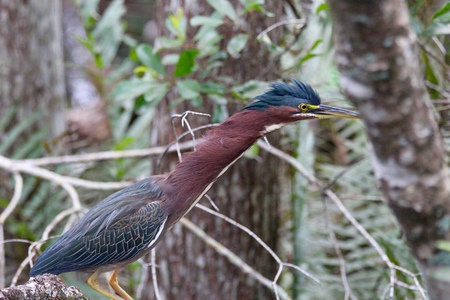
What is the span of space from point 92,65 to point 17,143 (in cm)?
252

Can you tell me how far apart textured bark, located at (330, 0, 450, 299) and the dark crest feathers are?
3.77 ft

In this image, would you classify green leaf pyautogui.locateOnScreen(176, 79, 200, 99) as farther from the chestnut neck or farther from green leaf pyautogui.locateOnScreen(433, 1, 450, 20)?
green leaf pyautogui.locateOnScreen(433, 1, 450, 20)

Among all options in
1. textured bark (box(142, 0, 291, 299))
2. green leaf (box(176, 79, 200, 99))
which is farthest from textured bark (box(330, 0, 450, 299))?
textured bark (box(142, 0, 291, 299))

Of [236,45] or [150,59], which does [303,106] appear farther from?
[150,59]

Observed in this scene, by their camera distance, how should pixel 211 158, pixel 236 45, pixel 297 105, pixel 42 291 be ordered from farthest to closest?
1. pixel 236 45
2. pixel 211 158
3. pixel 297 105
4. pixel 42 291

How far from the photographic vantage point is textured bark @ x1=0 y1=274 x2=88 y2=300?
177 cm

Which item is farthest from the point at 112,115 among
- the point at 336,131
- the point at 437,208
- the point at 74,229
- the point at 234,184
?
the point at 437,208

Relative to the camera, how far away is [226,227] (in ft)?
11.6

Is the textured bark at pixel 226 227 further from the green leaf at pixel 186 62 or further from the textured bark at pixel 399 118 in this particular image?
the textured bark at pixel 399 118

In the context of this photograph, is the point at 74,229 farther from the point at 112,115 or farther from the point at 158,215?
the point at 112,115

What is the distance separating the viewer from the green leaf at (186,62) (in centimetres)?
287

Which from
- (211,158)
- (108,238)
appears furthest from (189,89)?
(108,238)

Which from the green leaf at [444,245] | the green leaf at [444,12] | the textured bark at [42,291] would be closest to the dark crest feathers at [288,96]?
the green leaf at [444,12]

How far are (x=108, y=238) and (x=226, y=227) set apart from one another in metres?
1.20
